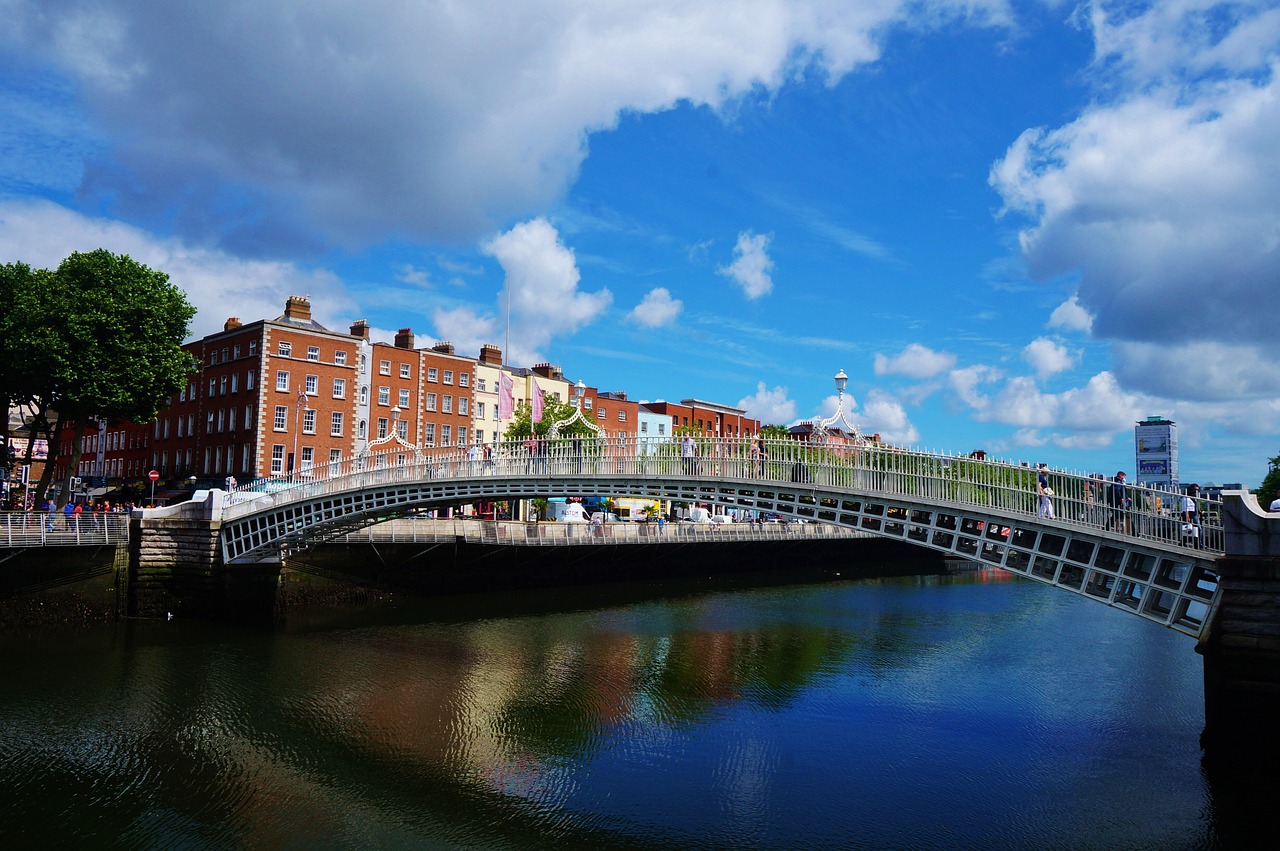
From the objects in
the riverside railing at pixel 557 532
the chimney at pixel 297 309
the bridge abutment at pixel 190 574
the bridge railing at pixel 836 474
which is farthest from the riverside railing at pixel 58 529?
the chimney at pixel 297 309

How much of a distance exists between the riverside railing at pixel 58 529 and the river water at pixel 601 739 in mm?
2878

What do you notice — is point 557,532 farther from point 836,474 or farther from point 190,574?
point 836,474

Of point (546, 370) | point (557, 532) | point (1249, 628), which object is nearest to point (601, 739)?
point (1249, 628)

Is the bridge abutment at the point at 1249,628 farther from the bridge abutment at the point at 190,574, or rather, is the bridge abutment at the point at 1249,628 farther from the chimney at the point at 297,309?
the chimney at the point at 297,309

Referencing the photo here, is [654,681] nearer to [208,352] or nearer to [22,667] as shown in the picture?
[22,667]

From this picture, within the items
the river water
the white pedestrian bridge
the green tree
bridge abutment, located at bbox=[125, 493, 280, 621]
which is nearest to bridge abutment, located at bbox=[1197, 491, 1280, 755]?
the white pedestrian bridge

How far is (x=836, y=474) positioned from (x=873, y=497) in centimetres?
106

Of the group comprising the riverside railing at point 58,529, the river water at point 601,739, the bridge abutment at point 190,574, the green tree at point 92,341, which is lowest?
the river water at point 601,739

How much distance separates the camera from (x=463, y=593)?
38.6 meters

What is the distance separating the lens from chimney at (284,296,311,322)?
168ft

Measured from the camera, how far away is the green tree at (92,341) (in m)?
33.1

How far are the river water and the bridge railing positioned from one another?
14.4 feet

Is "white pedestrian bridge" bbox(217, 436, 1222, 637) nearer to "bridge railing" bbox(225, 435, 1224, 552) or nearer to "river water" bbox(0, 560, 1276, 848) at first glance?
"bridge railing" bbox(225, 435, 1224, 552)

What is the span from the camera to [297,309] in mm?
51469
